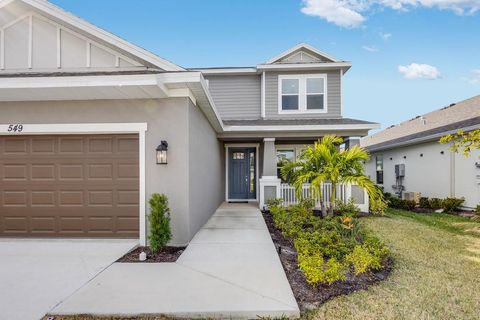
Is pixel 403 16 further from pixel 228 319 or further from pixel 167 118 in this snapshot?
pixel 228 319

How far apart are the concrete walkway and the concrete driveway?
0.24 meters

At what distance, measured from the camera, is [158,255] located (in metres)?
4.63

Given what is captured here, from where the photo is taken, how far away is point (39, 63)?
223 inches

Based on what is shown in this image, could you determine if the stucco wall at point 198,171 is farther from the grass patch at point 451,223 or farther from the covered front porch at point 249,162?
the grass patch at point 451,223

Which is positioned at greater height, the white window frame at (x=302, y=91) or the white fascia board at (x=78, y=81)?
the white window frame at (x=302, y=91)

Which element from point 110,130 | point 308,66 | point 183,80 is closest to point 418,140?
point 308,66

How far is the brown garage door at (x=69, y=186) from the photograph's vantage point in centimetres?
535

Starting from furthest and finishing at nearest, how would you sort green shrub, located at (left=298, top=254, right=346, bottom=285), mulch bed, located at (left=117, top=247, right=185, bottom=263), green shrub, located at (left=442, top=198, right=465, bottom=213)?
green shrub, located at (left=442, top=198, right=465, bottom=213) < mulch bed, located at (left=117, top=247, right=185, bottom=263) < green shrub, located at (left=298, top=254, right=346, bottom=285)

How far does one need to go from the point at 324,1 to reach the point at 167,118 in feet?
38.2

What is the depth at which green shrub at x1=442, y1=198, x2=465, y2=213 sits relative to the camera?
9.39m

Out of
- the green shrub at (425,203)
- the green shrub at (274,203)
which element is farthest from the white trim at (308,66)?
the green shrub at (425,203)

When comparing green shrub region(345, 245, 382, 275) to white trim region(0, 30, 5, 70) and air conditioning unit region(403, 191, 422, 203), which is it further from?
air conditioning unit region(403, 191, 422, 203)

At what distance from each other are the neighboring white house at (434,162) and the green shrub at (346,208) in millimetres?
4458

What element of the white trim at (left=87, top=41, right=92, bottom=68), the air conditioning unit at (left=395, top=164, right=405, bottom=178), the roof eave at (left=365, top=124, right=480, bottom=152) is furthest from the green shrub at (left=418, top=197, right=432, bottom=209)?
the white trim at (left=87, top=41, right=92, bottom=68)
